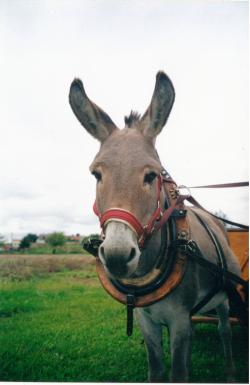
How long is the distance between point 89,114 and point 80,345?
2914 millimetres

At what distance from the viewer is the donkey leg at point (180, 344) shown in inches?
84.1

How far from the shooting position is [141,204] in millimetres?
1780

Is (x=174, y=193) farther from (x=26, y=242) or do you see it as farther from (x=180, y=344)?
(x=26, y=242)

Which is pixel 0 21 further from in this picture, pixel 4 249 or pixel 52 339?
pixel 4 249

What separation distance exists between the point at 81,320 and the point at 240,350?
231 centimetres

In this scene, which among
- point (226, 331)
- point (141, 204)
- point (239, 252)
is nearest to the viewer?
point (141, 204)

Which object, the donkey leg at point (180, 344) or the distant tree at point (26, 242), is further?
the distant tree at point (26, 242)

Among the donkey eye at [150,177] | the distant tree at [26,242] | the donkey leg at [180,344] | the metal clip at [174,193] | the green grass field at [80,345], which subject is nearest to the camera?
the donkey eye at [150,177]

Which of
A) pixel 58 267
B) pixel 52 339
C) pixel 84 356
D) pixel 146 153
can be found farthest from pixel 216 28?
pixel 58 267

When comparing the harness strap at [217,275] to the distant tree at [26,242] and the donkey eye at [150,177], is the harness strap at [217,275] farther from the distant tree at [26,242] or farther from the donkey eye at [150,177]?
the distant tree at [26,242]

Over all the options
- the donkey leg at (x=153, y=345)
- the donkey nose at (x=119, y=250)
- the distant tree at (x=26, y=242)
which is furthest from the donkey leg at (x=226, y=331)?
the distant tree at (x=26, y=242)

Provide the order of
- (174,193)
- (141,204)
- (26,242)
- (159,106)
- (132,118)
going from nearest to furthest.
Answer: (141,204) < (159,106) < (132,118) < (174,193) < (26,242)

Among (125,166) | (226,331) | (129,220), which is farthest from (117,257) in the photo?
(226,331)

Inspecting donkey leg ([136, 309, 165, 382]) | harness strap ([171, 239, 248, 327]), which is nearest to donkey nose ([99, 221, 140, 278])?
harness strap ([171, 239, 248, 327])
